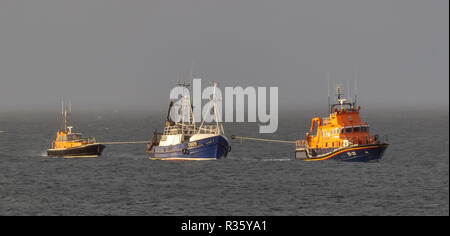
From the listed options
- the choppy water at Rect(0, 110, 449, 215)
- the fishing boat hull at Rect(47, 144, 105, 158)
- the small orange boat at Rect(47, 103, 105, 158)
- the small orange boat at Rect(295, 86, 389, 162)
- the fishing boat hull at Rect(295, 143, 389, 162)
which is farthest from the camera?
the small orange boat at Rect(47, 103, 105, 158)

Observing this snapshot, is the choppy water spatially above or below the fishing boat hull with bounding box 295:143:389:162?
below

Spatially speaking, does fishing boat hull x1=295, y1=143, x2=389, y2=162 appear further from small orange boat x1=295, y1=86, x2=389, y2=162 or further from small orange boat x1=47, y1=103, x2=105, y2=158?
small orange boat x1=47, y1=103, x2=105, y2=158

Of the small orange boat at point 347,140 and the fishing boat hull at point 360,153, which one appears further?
the small orange boat at point 347,140

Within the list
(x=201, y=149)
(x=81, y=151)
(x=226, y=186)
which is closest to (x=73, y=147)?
(x=81, y=151)

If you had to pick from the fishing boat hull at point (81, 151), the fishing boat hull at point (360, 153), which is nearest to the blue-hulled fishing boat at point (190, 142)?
the fishing boat hull at point (81, 151)

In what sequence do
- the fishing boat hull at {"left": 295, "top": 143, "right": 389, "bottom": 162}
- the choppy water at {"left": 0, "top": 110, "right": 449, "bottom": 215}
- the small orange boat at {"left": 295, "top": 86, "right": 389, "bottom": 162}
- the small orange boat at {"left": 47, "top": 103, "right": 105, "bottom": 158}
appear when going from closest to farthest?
the choppy water at {"left": 0, "top": 110, "right": 449, "bottom": 215} < the fishing boat hull at {"left": 295, "top": 143, "right": 389, "bottom": 162} < the small orange boat at {"left": 295, "top": 86, "right": 389, "bottom": 162} < the small orange boat at {"left": 47, "top": 103, "right": 105, "bottom": 158}

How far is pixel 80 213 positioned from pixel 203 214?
9.55 m

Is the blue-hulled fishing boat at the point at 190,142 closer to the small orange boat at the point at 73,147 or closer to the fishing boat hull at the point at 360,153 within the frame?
the small orange boat at the point at 73,147

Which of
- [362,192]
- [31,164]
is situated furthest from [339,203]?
[31,164]

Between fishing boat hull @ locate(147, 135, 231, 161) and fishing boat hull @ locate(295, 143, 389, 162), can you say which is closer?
fishing boat hull @ locate(295, 143, 389, 162)

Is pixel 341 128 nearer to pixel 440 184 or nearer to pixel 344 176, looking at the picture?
pixel 344 176

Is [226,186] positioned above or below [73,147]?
below

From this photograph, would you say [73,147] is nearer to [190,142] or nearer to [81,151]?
[81,151]

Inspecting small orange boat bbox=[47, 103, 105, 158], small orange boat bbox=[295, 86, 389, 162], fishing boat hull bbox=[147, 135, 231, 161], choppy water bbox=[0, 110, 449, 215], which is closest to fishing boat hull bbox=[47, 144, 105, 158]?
small orange boat bbox=[47, 103, 105, 158]
